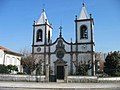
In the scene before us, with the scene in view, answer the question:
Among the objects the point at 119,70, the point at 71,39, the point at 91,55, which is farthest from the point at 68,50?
the point at 119,70

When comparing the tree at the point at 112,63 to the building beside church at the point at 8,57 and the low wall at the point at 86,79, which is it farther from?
the building beside church at the point at 8,57

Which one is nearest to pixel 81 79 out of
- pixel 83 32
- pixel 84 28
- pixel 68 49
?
pixel 68 49

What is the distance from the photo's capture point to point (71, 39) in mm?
37875

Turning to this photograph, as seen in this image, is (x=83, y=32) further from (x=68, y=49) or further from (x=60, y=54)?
(x=60, y=54)

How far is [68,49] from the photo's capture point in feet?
125

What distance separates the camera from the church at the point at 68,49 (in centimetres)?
3628

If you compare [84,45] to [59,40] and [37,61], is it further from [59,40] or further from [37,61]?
[37,61]

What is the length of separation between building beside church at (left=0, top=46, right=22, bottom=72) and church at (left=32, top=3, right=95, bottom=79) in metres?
4.63

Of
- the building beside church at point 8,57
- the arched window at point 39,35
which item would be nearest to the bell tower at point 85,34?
the arched window at point 39,35

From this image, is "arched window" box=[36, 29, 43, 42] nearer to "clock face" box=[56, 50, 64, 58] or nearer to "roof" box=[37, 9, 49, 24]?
"roof" box=[37, 9, 49, 24]

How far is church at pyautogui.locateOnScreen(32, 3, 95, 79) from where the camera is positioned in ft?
119

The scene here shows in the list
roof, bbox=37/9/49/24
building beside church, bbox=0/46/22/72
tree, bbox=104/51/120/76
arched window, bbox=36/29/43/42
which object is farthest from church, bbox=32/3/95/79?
building beside church, bbox=0/46/22/72

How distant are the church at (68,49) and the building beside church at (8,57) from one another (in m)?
4.63

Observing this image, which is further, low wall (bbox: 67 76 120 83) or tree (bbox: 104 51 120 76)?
tree (bbox: 104 51 120 76)
